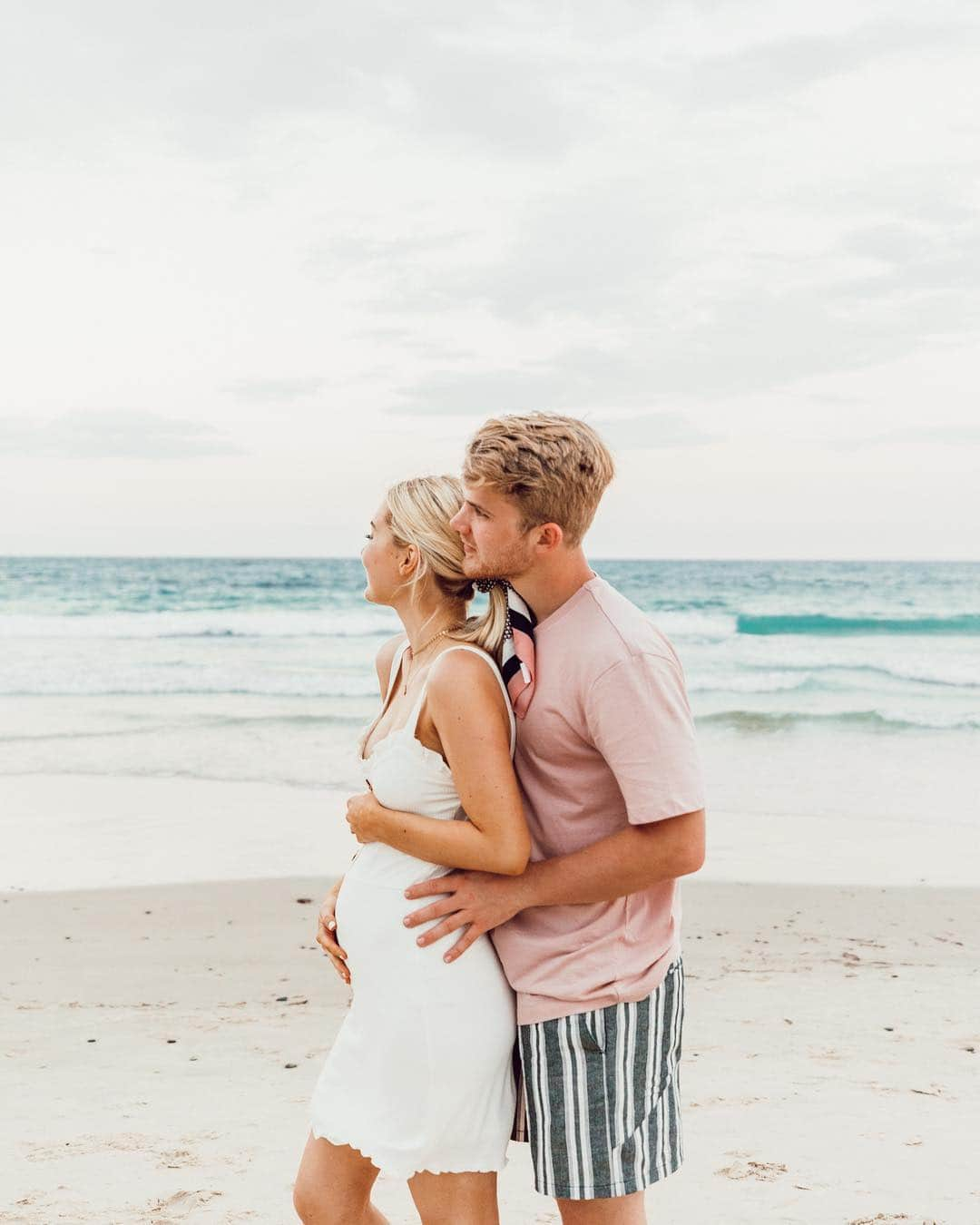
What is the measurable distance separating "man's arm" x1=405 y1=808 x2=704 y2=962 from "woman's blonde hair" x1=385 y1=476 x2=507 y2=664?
0.49m

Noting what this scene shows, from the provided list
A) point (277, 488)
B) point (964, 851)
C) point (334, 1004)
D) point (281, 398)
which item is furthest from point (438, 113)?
point (277, 488)

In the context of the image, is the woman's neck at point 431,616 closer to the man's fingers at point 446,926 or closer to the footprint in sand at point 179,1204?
the man's fingers at point 446,926

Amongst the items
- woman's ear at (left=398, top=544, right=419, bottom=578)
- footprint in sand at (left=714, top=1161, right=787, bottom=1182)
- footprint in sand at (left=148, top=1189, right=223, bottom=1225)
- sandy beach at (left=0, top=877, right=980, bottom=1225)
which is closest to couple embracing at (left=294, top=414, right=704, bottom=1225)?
woman's ear at (left=398, top=544, right=419, bottom=578)

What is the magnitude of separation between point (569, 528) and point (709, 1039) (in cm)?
345

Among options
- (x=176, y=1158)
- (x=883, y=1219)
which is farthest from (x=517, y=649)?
(x=176, y=1158)

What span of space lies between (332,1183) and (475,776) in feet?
3.02

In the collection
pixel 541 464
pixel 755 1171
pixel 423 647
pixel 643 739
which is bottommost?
pixel 755 1171

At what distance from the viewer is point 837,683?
61.5 ft

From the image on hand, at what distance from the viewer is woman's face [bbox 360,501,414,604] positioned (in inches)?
96.8

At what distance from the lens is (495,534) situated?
216 centimetres

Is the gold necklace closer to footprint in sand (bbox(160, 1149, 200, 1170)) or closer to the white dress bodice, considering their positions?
the white dress bodice

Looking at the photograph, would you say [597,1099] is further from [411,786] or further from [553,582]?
[553,582]

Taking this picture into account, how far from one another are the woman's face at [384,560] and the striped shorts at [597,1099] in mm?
927

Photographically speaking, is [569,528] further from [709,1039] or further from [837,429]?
[837,429]
